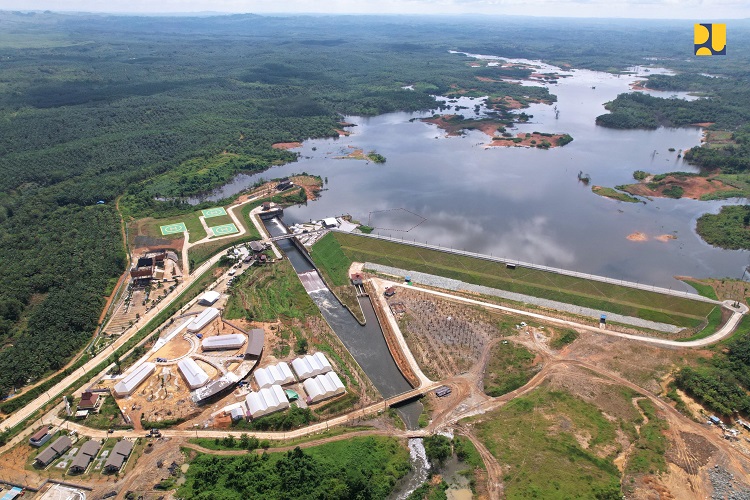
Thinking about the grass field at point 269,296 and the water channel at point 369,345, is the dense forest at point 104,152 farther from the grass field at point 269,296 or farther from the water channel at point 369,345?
the water channel at point 369,345

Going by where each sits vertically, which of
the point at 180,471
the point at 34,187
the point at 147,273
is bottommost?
the point at 180,471

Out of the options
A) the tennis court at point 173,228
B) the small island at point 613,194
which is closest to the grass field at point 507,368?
the tennis court at point 173,228

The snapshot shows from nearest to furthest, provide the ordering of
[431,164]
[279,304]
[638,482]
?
1. [638,482]
2. [279,304]
3. [431,164]

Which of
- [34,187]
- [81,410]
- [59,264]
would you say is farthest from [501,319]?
[34,187]

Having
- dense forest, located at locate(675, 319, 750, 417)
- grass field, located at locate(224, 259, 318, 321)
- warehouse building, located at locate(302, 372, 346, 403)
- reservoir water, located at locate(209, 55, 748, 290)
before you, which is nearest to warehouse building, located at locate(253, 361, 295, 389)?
warehouse building, located at locate(302, 372, 346, 403)

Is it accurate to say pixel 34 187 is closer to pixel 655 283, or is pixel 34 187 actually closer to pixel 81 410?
pixel 81 410

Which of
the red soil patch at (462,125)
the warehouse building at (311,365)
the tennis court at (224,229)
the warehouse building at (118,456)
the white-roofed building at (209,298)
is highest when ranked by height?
the red soil patch at (462,125)
